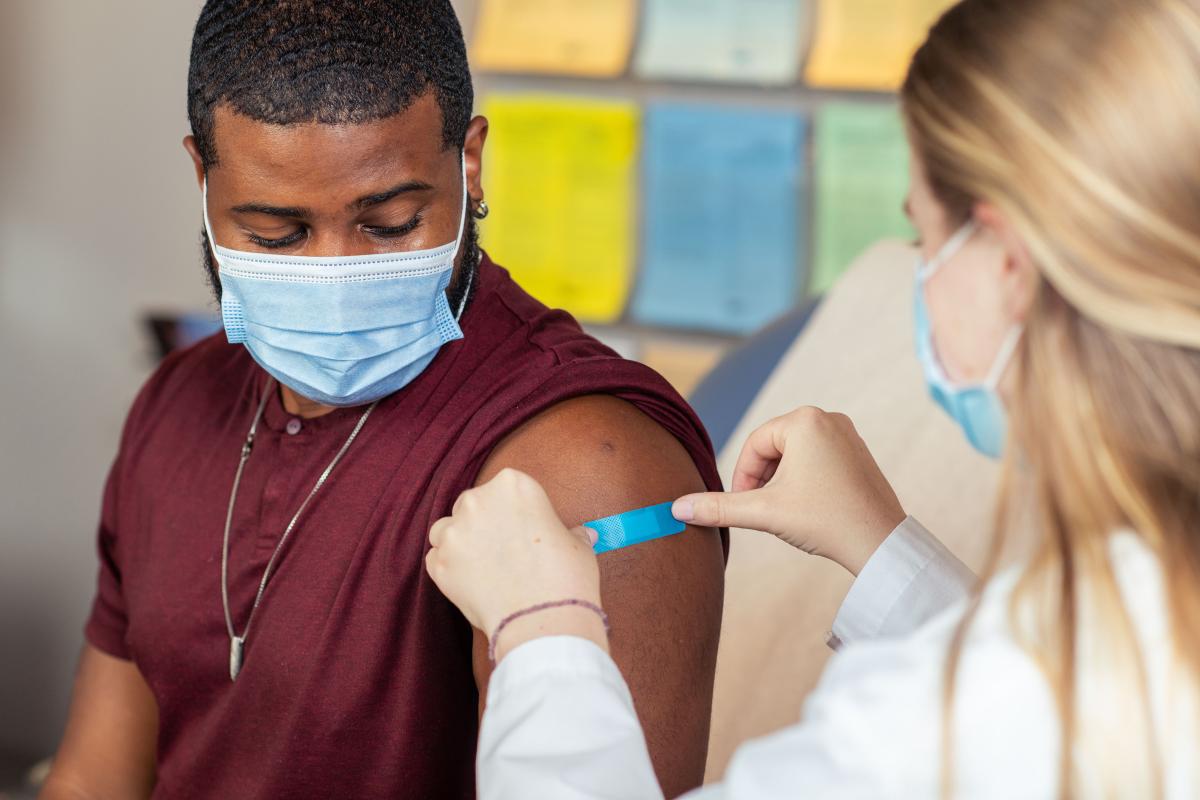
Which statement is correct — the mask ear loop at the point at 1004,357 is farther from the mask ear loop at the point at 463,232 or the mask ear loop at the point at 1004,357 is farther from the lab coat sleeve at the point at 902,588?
the mask ear loop at the point at 463,232

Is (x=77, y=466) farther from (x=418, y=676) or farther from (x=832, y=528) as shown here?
(x=832, y=528)

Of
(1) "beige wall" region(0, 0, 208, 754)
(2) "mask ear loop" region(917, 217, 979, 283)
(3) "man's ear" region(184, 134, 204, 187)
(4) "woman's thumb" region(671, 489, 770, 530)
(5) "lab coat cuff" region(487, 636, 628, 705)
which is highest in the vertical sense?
(2) "mask ear loop" region(917, 217, 979, 283)

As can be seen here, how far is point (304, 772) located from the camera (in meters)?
1.25

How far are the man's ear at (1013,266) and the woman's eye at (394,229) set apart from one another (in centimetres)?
59

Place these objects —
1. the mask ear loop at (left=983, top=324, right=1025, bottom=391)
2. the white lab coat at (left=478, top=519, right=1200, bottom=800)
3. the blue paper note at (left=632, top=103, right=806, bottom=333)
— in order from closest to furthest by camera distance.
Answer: the white lab coat at (left=478, top=519, right=1200, bottom=800) < the mask ear loop at (left=983, top=324, right=1025, bottom=391) < the blue paper note at (left=632, top=103, right=806, bottom=333)

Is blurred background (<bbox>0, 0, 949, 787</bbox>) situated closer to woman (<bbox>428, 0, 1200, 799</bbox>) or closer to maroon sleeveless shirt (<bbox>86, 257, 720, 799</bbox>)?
maroon sleeveless shirt (<bbox>86, 257, 720, 799</bbox>)

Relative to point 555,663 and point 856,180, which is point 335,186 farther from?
point 856,180

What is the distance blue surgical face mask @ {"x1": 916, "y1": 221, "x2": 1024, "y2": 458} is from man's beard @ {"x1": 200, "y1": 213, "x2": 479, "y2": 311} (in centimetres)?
52

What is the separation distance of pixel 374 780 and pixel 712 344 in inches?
53.6

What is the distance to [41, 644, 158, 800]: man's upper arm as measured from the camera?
1.53 meters

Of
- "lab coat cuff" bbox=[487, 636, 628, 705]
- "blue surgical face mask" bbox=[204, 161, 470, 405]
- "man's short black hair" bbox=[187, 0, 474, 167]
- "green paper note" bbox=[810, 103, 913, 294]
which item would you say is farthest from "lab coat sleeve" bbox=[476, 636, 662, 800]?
"green paper note" bbox=[810, 103, 913, 294]

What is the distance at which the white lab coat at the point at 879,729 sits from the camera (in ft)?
2.41

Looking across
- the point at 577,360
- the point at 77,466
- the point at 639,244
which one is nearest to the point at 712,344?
the point at 639,244

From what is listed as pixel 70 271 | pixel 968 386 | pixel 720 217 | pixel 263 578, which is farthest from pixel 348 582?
pixel 70 271
